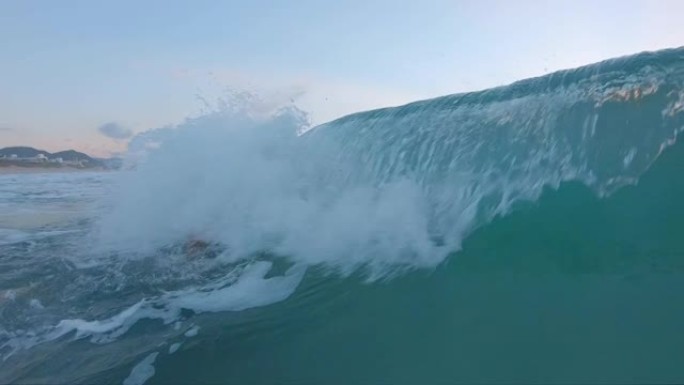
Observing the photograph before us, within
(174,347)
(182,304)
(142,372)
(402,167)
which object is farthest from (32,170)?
(142,372)

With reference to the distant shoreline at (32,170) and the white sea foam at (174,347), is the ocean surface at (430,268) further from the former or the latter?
the distant shoreline at (32,170)

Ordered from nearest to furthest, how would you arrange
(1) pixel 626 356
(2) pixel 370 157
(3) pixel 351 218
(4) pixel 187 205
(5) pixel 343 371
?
1. (1) pixel 626 356
2. (5) pixel 343 371
3. (3) pixel 351 218
4. (2) pixel 370 157
5. (4) pixel 187 205

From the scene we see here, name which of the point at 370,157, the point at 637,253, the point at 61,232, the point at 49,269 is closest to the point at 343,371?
the point at 637,253

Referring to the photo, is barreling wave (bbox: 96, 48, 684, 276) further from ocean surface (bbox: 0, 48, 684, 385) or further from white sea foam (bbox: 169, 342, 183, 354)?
white sea foam (bbox: 169, 342, 183, 354)

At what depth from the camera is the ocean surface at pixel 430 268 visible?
152 inches

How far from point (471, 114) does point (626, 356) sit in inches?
184

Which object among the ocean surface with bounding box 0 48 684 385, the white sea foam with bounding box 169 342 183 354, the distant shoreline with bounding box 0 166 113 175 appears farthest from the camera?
the distant shoreline with bounding box 0 166 113 175

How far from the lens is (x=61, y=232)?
10273 millimetres

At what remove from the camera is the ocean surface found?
3.86 meters

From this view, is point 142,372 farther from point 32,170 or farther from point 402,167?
point 32,170

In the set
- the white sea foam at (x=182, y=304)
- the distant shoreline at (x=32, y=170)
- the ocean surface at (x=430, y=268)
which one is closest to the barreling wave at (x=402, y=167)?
the ocean surface at (x=430, y=268)

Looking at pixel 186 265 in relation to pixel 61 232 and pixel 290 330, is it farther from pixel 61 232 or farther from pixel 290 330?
pixel 61 232

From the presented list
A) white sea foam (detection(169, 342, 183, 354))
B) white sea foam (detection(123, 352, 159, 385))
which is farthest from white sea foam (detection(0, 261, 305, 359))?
white sea foam (detection(123, 352, 159, 385))

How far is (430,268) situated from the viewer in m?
5.11
